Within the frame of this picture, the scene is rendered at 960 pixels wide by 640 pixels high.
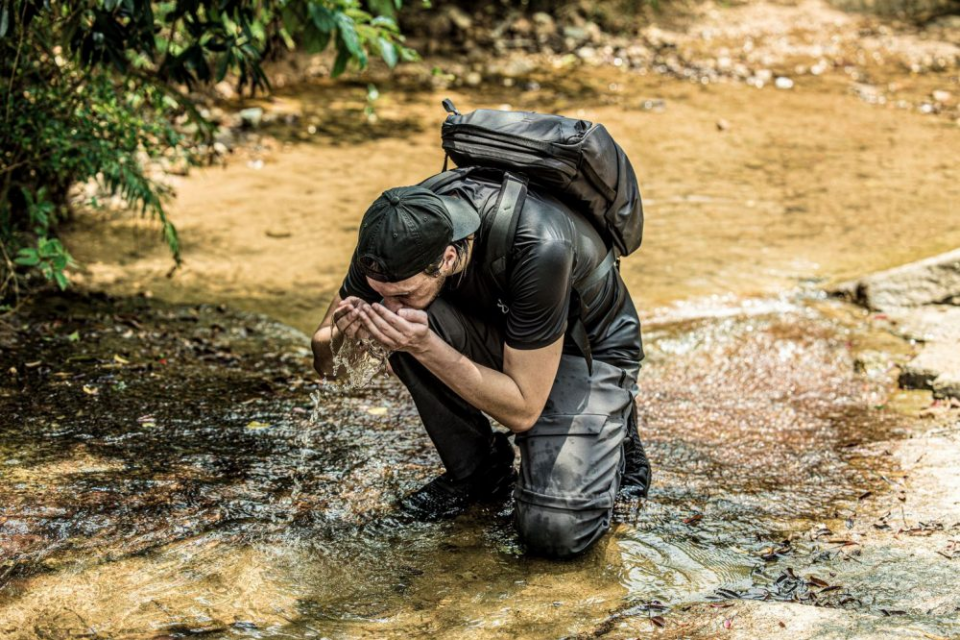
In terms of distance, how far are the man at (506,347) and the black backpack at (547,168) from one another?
0.12 ft

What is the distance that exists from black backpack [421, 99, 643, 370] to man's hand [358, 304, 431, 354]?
29 cm

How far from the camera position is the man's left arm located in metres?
2.95

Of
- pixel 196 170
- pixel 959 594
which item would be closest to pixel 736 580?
pixel 959 594

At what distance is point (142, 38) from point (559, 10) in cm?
925

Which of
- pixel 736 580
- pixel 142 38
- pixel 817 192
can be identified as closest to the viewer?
pixel 736 580

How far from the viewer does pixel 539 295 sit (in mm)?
2961

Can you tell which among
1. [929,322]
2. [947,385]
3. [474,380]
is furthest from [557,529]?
[929,322]

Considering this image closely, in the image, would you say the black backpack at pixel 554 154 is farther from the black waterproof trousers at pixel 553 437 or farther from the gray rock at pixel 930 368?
the gray rock at pixel 930 368

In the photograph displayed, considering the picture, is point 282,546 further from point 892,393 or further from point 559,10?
point 559,10

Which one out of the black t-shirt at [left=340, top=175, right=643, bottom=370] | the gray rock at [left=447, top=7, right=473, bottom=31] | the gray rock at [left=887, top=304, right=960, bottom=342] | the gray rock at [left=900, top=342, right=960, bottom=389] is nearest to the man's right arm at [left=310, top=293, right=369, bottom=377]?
the black t-shirt at [left=340, top=175, right=643, bottom=370]

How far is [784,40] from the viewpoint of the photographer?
1252 centimetres

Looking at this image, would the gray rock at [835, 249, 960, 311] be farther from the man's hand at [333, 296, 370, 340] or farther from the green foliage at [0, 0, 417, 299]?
the man's hand at [333, 296, 370, 340]

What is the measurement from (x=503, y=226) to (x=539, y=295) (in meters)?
0.23

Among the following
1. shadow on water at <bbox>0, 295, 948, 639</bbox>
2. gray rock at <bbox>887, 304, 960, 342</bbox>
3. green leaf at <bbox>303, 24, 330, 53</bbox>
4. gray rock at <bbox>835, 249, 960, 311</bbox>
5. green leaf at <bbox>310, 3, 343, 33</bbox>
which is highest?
green leaf at <bbox>310, 3, 343, 33</bbox>
